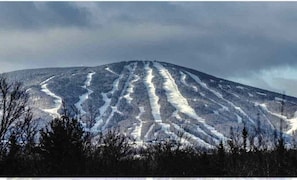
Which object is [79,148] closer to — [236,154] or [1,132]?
[1,132]

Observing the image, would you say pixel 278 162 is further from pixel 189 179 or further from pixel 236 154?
pixel 189 179

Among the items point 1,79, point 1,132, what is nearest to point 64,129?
point 1,132

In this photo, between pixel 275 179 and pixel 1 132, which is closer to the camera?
pixel 275 179

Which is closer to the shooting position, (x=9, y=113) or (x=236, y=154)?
(x=9, y=113)

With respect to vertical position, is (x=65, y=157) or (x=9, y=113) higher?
(x=9, y=113)

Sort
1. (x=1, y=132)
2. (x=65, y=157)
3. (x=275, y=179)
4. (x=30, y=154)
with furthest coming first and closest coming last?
(x=1, y=132) < (x=30, y=154) < (x=65, y=157) < (x=275, y=179)

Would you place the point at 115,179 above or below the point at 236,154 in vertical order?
below

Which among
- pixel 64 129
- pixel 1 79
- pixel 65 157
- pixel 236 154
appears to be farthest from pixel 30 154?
pixel 236 154

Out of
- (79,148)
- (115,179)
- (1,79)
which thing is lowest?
(115,179)

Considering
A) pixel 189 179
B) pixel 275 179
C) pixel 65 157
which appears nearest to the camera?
pixel 275 179
